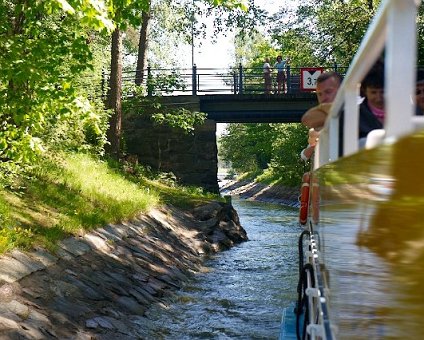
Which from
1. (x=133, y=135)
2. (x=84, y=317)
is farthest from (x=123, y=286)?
(x=133, y=135)

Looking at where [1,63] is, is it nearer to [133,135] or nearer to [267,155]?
[133,135]

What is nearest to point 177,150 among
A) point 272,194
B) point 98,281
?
point 98,281

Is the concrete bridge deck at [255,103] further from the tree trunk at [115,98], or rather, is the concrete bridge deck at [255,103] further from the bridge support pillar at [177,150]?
the tree trunk at [115,98]

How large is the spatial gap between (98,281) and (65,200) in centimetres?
295

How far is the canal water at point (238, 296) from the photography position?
9.88 meters

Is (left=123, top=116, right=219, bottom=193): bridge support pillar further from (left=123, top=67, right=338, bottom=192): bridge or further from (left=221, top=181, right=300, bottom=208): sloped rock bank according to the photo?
(left=221, top=181, right=300, bottom=208): sloped rock bank

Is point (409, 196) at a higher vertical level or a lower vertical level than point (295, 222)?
higher

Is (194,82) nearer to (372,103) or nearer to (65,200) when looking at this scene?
(65,200)

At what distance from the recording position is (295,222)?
2608cm

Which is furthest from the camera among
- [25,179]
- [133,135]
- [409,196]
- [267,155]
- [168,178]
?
[267,155]

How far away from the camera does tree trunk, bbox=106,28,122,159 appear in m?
20.2

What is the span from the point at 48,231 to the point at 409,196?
8.80 meters

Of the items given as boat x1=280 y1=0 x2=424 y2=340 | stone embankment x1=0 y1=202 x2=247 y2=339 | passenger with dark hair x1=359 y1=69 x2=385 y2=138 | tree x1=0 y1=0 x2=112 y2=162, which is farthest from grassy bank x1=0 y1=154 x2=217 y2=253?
passenger with dark hair x1=359 y1=69 x2=385 y2=138

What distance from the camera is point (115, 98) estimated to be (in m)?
20.7
